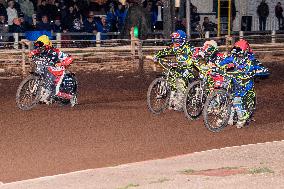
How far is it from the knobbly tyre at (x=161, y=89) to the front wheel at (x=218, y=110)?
5.42ft

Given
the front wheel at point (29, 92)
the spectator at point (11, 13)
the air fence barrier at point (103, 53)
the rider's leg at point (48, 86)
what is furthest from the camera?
the spectator at point (11, 13)

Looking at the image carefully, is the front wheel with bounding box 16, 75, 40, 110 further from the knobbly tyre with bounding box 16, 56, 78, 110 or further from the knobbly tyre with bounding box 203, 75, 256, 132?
the knobbly tyre with bounding box 203, 75, 256, 132

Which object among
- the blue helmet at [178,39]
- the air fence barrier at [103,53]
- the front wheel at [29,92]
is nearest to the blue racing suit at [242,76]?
the blue helmet at [178,39]

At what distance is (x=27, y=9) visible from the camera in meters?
27.5

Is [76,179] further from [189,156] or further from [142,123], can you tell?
[142,123]

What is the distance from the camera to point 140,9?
87.4ft

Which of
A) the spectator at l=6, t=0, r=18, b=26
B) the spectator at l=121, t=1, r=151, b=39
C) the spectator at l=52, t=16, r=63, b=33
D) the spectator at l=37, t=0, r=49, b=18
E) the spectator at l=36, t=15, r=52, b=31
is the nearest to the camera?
the spectator at l=36, t=15, r=52, b=31

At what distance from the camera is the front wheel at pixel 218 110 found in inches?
550

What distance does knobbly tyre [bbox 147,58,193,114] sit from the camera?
15.8 metres

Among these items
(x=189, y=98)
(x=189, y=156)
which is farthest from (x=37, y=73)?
(x=189, y=156)

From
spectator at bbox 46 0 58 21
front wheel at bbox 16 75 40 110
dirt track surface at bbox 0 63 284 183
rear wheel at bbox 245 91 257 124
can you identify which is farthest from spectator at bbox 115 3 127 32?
rear wheel at bbox 245 91 257 124

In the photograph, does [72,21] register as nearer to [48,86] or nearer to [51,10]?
[51,10]

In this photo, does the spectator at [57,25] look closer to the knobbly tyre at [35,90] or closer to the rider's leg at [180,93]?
the knobbly tyre at [35,90]

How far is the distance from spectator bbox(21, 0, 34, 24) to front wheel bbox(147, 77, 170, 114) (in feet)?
40.5
